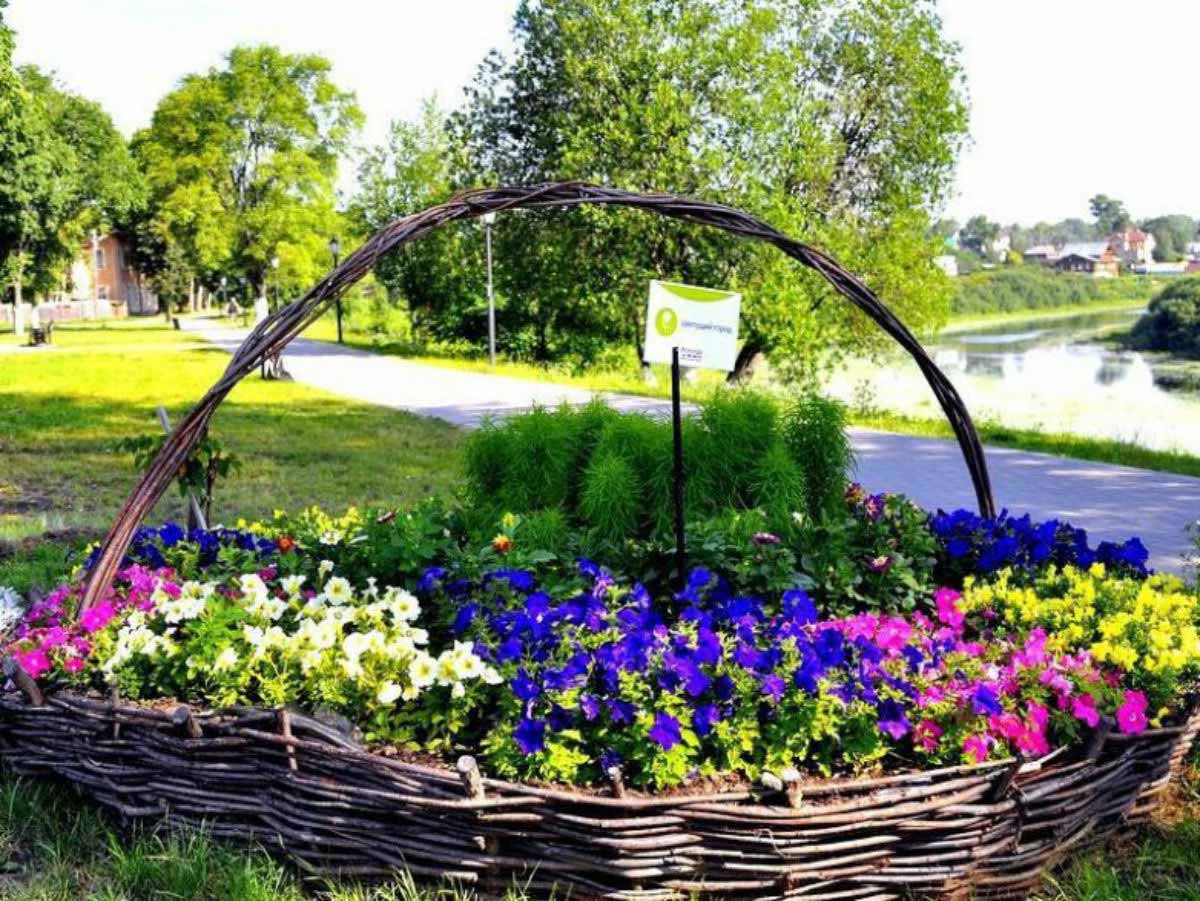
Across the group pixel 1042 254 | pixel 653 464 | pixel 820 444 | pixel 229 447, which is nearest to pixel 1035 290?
pixel 1042 254

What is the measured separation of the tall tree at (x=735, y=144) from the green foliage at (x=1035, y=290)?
1835 cm

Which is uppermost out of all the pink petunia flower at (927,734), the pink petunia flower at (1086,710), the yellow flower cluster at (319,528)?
the yellow flower cluster at (319,528)

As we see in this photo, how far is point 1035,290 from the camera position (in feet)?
159

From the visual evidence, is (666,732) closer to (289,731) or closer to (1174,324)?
(289,731)

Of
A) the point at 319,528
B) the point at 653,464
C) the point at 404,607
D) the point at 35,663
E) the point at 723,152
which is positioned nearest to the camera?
the point at 35,663

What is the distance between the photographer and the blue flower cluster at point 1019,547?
389 centimetres

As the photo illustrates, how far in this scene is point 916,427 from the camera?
1309 cm

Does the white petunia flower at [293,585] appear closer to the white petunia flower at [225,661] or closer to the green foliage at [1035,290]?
the white petunia flower at [225,661]

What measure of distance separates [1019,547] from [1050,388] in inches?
684

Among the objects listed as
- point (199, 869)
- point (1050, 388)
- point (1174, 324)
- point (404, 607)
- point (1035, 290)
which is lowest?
point (199, 869)

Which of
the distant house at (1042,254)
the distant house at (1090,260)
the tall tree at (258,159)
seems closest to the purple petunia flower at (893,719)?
the tall tree at (258,159)

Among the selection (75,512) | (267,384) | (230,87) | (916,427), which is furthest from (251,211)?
(75,512)

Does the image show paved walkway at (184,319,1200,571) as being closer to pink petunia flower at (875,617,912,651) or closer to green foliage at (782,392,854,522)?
green foliage at (782,392,854,522)

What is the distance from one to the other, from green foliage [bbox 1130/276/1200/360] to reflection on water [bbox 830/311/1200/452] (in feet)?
4.89
